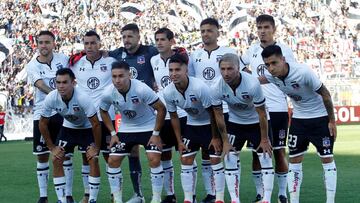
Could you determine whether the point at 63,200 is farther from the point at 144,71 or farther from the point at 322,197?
the point at 322,197

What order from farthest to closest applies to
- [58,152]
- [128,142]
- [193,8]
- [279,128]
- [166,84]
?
[193,8] < [166,84] < [279,128] < [58,152] < [128,142]

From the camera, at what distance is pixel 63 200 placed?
10.5 m

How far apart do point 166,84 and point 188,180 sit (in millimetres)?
1690

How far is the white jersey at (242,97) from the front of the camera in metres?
9.74

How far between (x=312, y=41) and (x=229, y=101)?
1177 inches

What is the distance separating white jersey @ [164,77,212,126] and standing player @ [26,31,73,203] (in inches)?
77.9

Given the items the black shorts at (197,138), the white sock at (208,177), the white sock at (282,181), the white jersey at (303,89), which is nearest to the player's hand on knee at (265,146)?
the white jersey at (303,89)

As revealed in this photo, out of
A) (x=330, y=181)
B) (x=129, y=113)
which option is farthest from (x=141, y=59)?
(x=330, y=181)

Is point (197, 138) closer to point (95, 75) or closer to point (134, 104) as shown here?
point (134, 104)

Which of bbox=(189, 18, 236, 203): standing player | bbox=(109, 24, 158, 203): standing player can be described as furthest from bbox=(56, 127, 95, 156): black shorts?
bbox=(189, 18, 236, 203): standing player

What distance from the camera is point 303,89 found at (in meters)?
9.62

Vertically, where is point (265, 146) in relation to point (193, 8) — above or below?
below

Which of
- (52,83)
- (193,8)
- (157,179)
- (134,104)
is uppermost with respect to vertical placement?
(193,8)

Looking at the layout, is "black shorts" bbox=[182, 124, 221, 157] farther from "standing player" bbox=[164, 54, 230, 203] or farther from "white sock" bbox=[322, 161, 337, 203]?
→ "white sock" bbox=[322, 161, 337, 203]
